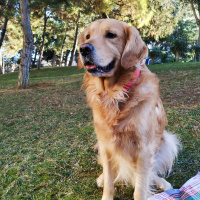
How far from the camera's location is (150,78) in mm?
1881

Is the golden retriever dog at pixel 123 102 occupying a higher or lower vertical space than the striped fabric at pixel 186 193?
higher

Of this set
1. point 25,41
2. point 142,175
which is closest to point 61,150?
point 142,175

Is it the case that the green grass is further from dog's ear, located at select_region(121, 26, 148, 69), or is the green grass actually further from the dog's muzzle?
A: dog's ear, located at select_region(121, 26, 148, 69)

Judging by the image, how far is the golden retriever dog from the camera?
5.64 feet

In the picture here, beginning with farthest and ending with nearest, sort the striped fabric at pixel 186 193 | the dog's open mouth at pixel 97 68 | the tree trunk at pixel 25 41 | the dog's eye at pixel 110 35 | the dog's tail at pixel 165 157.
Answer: the tree trunk at pixel 25 41 → the dog's tail at pixel 165 157 → the dog's eye at pixel 110 35 → the dog's open mouth at pixel 97 68 → the striped fabric at pixel 186 193

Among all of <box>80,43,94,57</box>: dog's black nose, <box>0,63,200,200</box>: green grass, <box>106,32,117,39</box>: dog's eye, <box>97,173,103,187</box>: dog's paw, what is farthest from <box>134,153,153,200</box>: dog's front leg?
<box>106,32,117,39</box>: dog's eye

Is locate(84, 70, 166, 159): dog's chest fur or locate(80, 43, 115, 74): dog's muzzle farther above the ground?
locate(80, 43, 115, 74): dog's muzzle

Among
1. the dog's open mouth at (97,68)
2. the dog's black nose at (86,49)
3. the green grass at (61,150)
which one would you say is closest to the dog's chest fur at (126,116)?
the dog's open mouth at (97,68)

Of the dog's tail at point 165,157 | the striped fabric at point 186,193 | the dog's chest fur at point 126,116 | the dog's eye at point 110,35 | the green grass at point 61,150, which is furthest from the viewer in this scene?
the dog's tail at point 165,157

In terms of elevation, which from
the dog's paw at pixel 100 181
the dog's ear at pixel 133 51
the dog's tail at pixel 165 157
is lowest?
the dog's paw at pixel 100 181

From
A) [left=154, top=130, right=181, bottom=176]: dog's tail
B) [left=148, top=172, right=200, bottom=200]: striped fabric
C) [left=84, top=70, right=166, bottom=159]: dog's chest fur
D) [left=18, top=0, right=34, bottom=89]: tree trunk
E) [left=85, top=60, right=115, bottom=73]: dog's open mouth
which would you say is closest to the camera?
[left=148, top=172, right=200, bottom=200]: striped fabric

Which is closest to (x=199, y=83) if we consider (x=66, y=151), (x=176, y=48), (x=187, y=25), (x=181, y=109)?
(x=181, y=109)

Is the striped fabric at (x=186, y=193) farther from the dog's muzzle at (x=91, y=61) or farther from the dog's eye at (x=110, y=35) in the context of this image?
the dog's eye at (x=110, y=35)

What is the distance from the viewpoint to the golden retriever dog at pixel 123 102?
1.72 m
